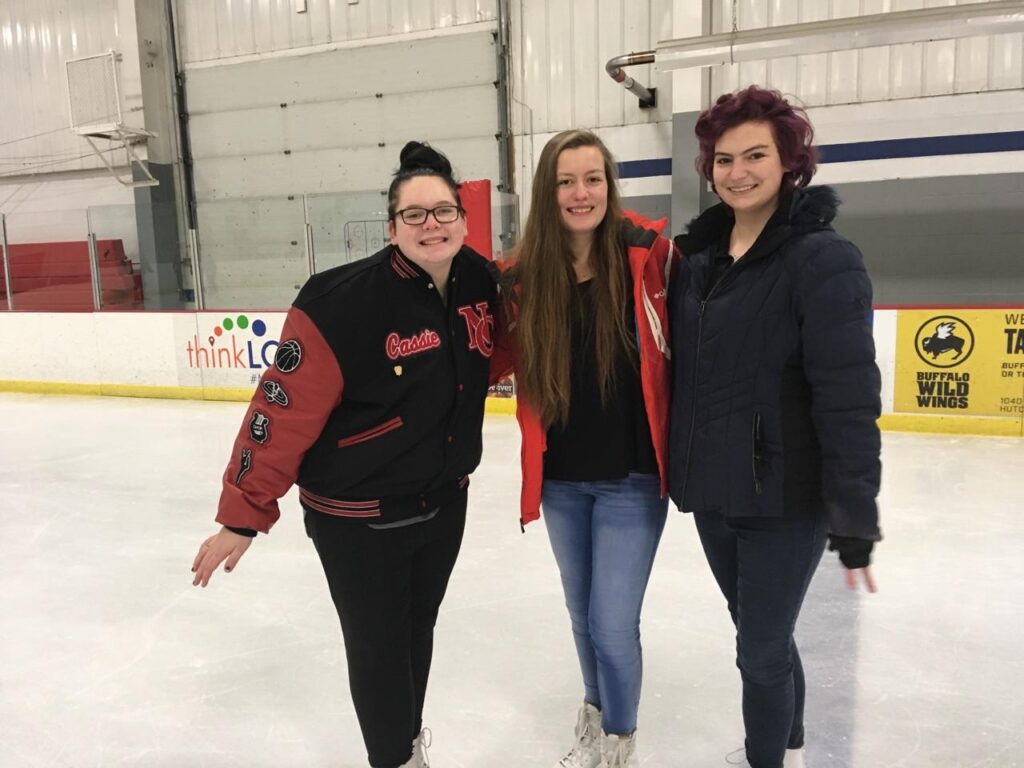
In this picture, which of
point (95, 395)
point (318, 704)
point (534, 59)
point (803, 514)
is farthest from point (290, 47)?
point (803, 514)

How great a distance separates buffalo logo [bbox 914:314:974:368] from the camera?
16.5 ft

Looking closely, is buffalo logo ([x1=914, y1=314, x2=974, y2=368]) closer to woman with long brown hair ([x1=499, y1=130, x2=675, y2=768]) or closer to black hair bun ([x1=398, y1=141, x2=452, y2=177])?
woman with long brown hair ([x1=499, y1=130, x2=675, y2=768])

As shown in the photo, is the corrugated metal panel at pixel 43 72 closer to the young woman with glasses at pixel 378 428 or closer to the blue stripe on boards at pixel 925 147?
the blue stripe on boards at pixel 925 147

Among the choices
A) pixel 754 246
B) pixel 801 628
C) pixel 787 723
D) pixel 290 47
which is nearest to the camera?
pixel 754 246

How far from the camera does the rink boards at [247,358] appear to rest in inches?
196

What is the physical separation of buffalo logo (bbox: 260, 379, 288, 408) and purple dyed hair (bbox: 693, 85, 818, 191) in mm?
834

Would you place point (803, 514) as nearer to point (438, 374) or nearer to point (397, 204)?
point (438, 374)

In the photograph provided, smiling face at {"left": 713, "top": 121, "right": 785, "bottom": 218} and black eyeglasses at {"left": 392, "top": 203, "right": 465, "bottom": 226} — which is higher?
smiling face at {"left": 713, "top": 121, "right": 785, "bottom": 218}

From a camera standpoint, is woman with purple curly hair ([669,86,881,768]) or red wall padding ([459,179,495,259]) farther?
red wall padding ([459,179,495,259])

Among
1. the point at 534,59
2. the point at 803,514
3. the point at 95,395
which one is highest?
the point at 534,59

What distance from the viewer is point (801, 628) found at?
2.42 m

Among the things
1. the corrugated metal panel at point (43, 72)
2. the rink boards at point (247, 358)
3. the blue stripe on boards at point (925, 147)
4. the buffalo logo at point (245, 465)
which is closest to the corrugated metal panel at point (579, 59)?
the blue stripe on boards at point (925, 147)

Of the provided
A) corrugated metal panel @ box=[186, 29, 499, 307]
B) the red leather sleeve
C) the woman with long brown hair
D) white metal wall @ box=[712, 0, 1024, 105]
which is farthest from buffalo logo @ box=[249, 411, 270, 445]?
white metal wall @ box=[712, 0, 1024, 105]

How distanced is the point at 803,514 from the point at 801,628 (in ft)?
4.35
